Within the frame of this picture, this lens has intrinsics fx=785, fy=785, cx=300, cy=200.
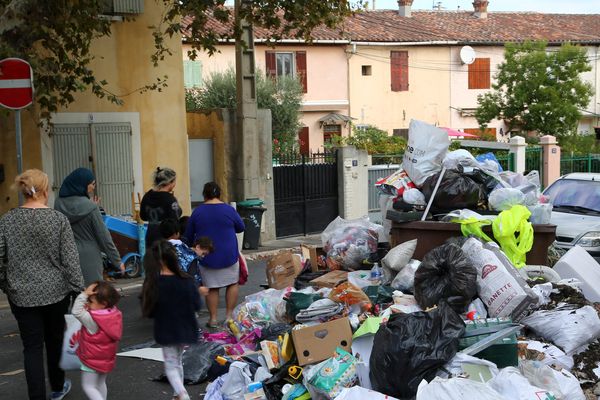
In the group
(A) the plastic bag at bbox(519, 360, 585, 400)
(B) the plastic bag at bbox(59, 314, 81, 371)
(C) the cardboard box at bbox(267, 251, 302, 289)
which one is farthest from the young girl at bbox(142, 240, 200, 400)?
(C) the cardboard box at bbox(267, 251, 302, 289)

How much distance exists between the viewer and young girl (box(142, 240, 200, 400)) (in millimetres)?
5477

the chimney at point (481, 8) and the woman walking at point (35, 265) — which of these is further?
the chimney at point (481, 8)

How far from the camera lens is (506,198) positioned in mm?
8000

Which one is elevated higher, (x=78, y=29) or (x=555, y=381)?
(x=78, y=29)

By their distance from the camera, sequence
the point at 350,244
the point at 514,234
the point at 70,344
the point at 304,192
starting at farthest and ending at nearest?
the point at 304,192
the point at 350,244
the point at 514,234
the point at 70,344

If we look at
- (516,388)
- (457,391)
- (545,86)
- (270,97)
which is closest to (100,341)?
(457,391)

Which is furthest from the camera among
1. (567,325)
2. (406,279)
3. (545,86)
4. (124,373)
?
(545,86)

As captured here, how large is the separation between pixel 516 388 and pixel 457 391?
1.60 ft

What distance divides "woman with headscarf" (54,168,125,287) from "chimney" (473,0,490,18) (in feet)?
114

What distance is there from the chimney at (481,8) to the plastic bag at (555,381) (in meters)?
35.3

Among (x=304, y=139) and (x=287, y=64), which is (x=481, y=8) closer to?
(x=287, y=64)

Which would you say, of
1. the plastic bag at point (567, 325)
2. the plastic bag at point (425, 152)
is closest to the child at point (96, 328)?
the plastic bag at point (567, 325)

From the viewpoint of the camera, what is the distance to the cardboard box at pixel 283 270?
8.50 metres

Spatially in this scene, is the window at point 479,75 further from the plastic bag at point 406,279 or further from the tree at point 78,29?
the plastic bag at point 406,279
